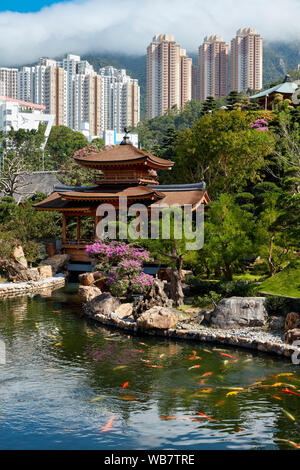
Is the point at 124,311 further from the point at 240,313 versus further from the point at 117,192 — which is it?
the point at 117,192

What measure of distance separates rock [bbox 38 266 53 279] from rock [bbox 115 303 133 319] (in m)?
9.54

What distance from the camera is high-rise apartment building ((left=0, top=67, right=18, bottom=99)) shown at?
145 metres

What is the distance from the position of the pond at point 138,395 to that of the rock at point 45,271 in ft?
33.9

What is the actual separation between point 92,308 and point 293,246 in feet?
25.7

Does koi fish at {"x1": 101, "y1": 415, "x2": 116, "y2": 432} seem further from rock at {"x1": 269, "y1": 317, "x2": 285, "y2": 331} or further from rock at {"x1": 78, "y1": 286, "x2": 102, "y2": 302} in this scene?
rock at {"x1": 78, "y1": 286, "x2": 102, "y2": 302}

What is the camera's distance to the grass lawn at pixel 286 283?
17.2 meters

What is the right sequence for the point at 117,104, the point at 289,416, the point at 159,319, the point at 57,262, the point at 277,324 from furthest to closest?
1. the point at 117,104
2. the point at 57,262
3. the point at 159,319
4. the point at 277,324
5. the point at 289,416

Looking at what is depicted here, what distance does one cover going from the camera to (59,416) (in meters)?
10.2

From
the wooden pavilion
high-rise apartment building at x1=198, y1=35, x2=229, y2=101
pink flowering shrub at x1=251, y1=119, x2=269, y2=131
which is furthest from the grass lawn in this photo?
high-rise apartment building at x1=198, y1=35, x2=229, y2=101

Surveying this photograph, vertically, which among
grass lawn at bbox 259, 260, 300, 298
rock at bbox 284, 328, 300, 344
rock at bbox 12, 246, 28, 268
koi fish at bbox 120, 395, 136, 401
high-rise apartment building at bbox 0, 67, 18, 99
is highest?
high-rise apartment building at bbox 0, 67, 18, 99

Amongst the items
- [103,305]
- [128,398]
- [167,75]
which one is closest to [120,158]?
[103,305]

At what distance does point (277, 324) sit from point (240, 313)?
3.84ft

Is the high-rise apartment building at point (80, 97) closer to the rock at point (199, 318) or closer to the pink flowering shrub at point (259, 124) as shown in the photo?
the pink flowering shrub at point (259, 124)

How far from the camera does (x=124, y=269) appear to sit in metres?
19.7
